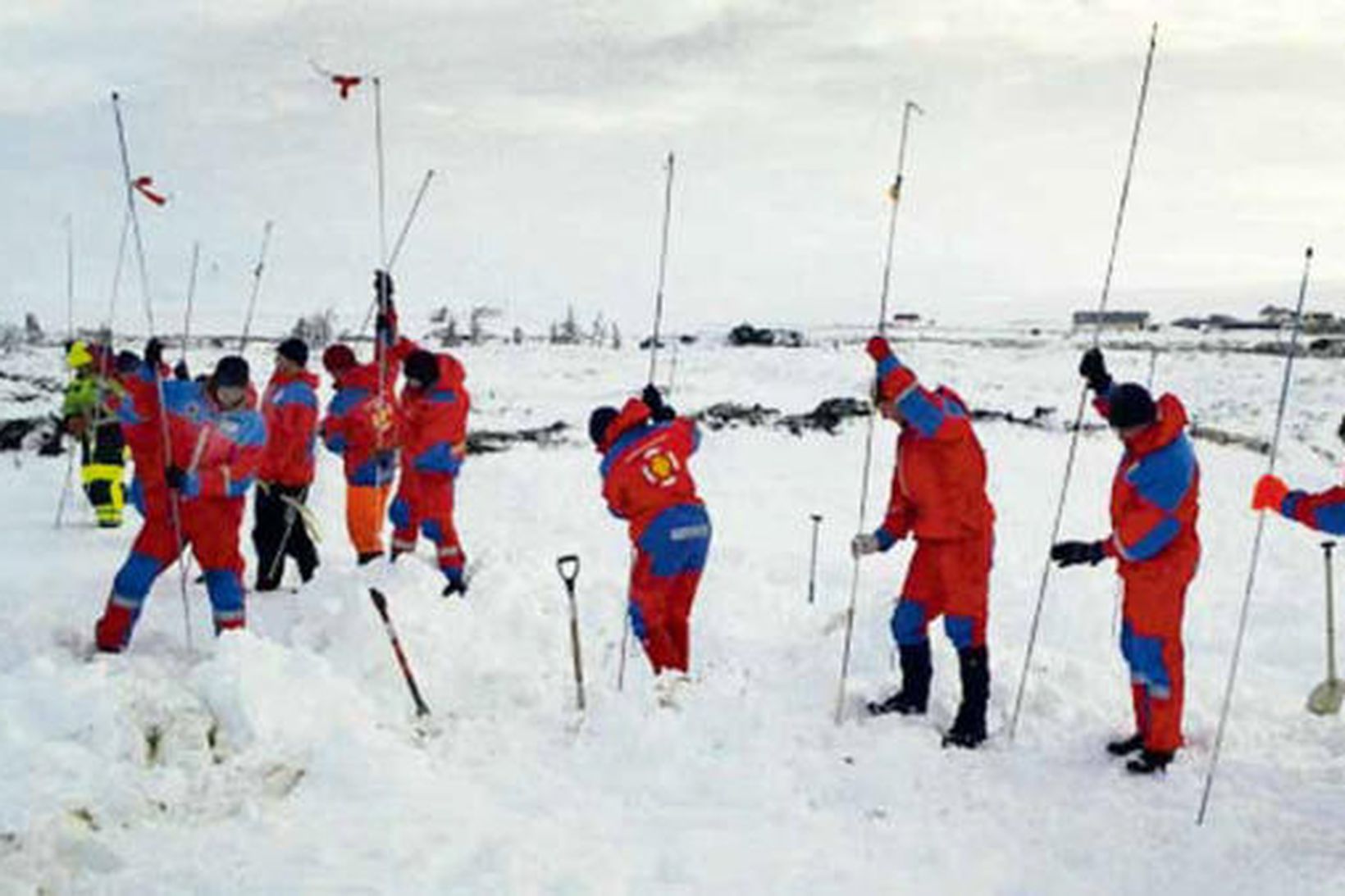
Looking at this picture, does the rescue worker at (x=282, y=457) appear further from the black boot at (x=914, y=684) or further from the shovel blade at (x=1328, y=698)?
the shovel blade at (x=1328, y=698)

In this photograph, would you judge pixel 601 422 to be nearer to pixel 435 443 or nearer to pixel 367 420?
pixel 435 443

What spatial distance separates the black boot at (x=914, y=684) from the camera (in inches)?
246

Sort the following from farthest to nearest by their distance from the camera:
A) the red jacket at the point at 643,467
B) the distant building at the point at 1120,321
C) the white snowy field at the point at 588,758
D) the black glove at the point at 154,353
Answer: the distant building at the point at 1120,321 < the red jacket at the point at 643,467 < the black glove at the point at 154,353 < the white snowy field at the point at 588,758

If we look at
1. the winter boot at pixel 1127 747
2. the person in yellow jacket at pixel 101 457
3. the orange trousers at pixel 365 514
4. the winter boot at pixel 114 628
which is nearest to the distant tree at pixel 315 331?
the person in yellow jacket at pixel 101 457

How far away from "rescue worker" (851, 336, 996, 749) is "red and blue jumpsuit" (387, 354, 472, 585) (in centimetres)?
300

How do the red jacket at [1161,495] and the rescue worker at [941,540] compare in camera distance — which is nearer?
the red jacket at [1161,495]

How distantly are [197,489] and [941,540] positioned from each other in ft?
12.8

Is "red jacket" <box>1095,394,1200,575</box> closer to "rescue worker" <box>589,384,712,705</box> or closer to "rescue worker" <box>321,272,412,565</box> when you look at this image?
"rescue worker" <box>589,384,712,705</box>

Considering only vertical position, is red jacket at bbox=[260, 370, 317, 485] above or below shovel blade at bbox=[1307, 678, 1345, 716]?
above

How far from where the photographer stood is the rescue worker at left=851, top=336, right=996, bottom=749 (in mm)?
5883

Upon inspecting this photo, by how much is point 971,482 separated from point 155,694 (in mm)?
3892

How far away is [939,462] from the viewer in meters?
6.07

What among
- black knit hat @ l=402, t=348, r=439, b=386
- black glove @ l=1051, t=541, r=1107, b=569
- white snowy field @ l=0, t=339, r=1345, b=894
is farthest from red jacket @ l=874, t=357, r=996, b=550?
black knit hat @ l=402, t=348, r=439, b=386

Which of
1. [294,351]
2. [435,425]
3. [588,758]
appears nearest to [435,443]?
[435,425]
